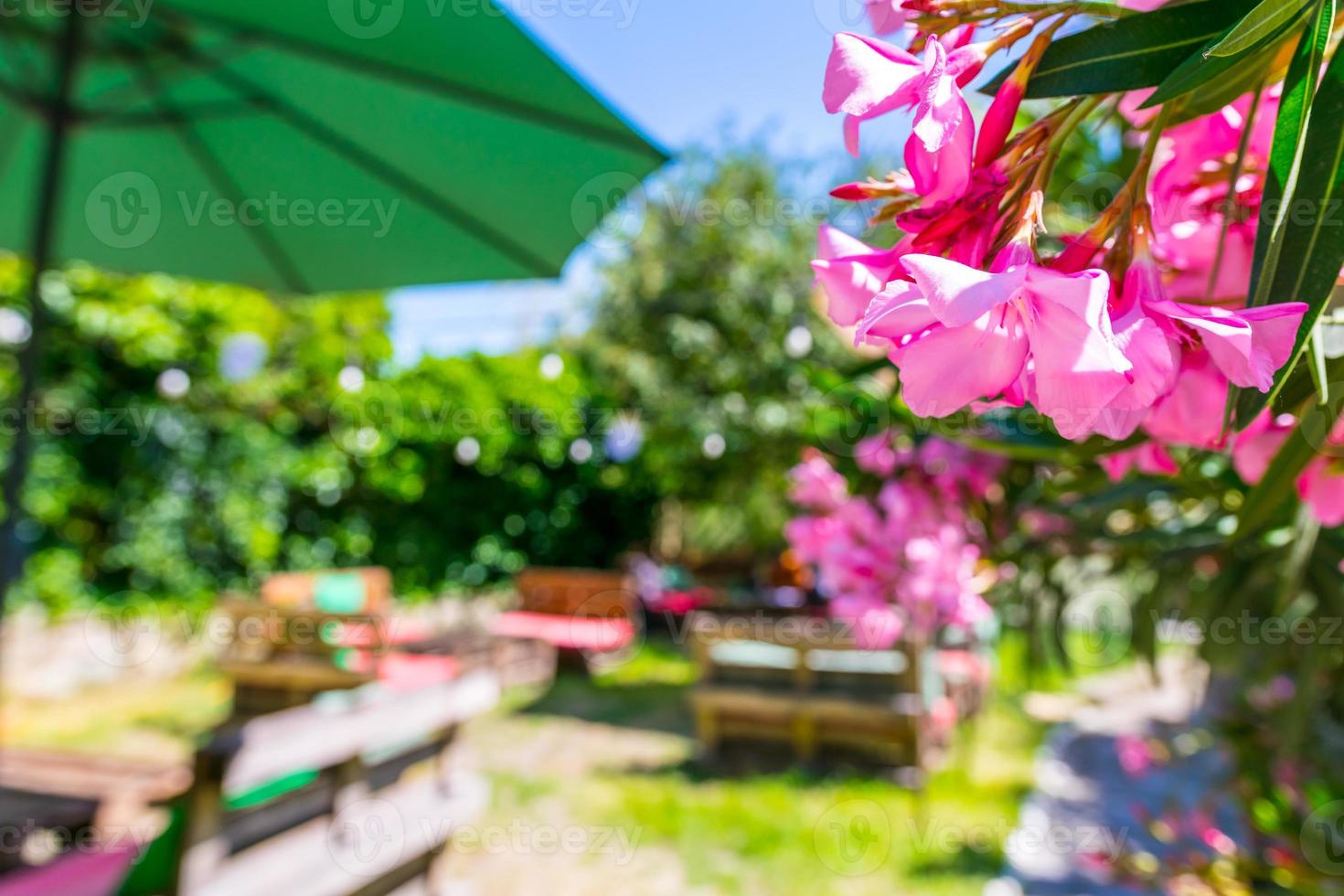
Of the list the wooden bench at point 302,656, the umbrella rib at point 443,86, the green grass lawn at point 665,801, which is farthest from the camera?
the wooden bench at point 302,656

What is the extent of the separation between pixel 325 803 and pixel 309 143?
1613mm

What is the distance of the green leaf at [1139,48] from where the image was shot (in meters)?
0.37

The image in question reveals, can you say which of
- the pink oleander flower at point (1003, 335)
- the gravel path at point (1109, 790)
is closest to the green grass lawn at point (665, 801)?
the gravel path at point (1109, 790)

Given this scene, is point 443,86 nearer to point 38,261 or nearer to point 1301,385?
point 38,261

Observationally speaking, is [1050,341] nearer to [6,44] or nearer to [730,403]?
[6,44]

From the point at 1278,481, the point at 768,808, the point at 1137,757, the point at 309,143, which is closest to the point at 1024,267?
the point at 1278,481

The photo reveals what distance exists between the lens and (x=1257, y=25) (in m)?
0.31

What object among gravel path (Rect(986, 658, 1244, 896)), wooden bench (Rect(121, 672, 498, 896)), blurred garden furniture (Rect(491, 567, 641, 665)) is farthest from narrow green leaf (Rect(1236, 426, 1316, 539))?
blurred garden furniture (Rect(491, 567, 641, 665))

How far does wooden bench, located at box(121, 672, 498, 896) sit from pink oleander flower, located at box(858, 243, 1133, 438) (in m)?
1.55

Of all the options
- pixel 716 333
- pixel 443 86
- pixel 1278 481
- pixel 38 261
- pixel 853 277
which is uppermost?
pixel 716 333

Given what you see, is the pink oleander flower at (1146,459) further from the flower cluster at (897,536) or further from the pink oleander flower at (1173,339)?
the flower cluster at (897,536)

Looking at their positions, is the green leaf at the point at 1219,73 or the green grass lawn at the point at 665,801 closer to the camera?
the green leaf at the point at 1219,73

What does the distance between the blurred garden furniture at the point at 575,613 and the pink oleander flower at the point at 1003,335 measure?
596cm

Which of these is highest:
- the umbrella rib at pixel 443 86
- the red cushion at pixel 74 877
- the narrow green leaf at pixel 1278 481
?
the umbrella rib at pixel 443 86
